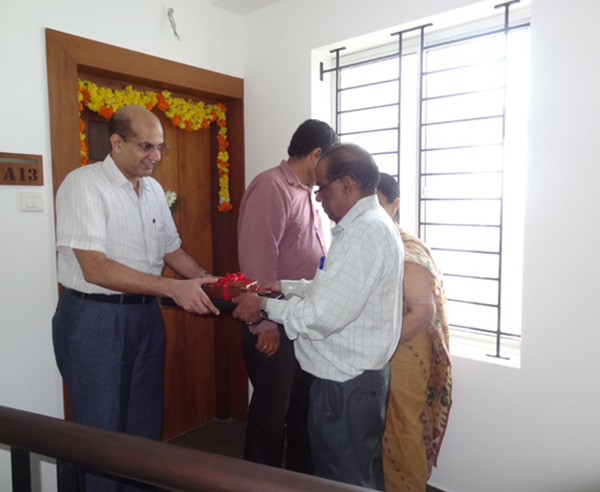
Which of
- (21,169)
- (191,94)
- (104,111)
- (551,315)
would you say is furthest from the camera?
(191,94)

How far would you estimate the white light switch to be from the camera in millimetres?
2033

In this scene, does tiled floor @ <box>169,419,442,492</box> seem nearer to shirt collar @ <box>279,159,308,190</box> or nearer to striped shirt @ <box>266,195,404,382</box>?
striped shirt @ <box>266,195,404,382</box>

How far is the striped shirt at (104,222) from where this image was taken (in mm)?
1621

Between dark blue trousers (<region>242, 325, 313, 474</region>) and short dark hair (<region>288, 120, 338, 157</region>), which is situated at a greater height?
short dark hair (<region>288, 120, 338, 157</region>)

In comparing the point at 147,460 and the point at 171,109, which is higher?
the point at 171,109

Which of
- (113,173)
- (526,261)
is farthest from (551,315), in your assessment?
(113,173)

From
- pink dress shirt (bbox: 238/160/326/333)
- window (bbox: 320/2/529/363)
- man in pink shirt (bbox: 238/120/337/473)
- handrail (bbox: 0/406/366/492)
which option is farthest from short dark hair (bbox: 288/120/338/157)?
handrail (bbox: 0/406/366/492)

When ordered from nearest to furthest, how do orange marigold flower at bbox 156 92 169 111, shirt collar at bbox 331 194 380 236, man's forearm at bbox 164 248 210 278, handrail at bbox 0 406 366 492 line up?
1. handrail at bbox 0 406 366 492
2. shirt collar at bbox 331 194 380 236
3. man's forearm at bbox 164 248 210 278
4. orange marigold flower at bbox 156 92 169 111

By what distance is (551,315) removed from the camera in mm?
1896

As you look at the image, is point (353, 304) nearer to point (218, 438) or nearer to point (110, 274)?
point (110, 274)

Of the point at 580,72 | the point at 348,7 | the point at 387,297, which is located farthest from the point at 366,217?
the point at 348,7

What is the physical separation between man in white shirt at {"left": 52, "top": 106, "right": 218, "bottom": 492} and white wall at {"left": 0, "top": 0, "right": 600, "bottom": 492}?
17.4 inches

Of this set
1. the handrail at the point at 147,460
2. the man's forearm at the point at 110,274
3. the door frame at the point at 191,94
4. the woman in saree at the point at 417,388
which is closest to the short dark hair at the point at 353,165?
the woman in saree at the point at 417,388

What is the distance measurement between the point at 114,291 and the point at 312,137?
40.8 inches
